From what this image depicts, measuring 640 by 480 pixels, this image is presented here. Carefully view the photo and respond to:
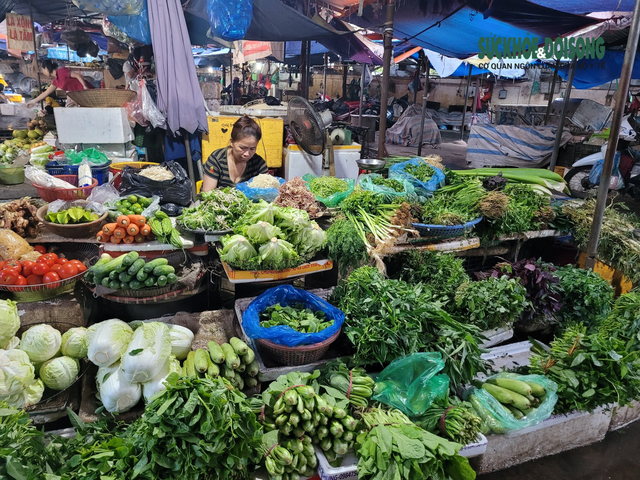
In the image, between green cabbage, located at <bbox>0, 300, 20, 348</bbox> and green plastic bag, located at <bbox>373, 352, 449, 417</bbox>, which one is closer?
green plastic bag, located at <bbox>373, 352, 449, 417</bbox>

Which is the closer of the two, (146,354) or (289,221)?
(146,354)

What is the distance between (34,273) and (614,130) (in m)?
4.84

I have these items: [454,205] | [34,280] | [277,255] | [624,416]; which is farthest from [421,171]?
[34,280]

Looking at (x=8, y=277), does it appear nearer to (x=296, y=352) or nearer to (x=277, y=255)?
(x=277, y=255)

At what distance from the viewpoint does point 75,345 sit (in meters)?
2.77

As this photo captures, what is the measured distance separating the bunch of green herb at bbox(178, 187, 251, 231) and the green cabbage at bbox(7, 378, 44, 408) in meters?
1.44

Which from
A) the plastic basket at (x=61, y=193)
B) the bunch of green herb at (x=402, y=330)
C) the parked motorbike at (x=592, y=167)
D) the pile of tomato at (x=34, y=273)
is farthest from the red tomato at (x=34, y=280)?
the parked motorbike at (x=592, y=167)

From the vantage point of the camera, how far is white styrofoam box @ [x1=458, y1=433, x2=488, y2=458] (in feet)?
7.86

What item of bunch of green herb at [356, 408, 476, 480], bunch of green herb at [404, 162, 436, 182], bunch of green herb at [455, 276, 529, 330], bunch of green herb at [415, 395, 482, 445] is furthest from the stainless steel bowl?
bunch of green herb at [356, 408, 476, 480]

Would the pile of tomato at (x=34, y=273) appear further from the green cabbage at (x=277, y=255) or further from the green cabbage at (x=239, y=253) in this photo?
the green cabbage at (x=277, y=255)

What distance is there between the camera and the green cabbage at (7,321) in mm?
2609

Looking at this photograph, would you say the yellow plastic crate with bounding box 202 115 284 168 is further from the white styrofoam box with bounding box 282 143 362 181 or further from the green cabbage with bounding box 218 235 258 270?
the green cabbage with bounding box 218 235 258 270

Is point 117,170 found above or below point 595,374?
above

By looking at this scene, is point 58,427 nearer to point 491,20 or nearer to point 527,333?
point 527,333
